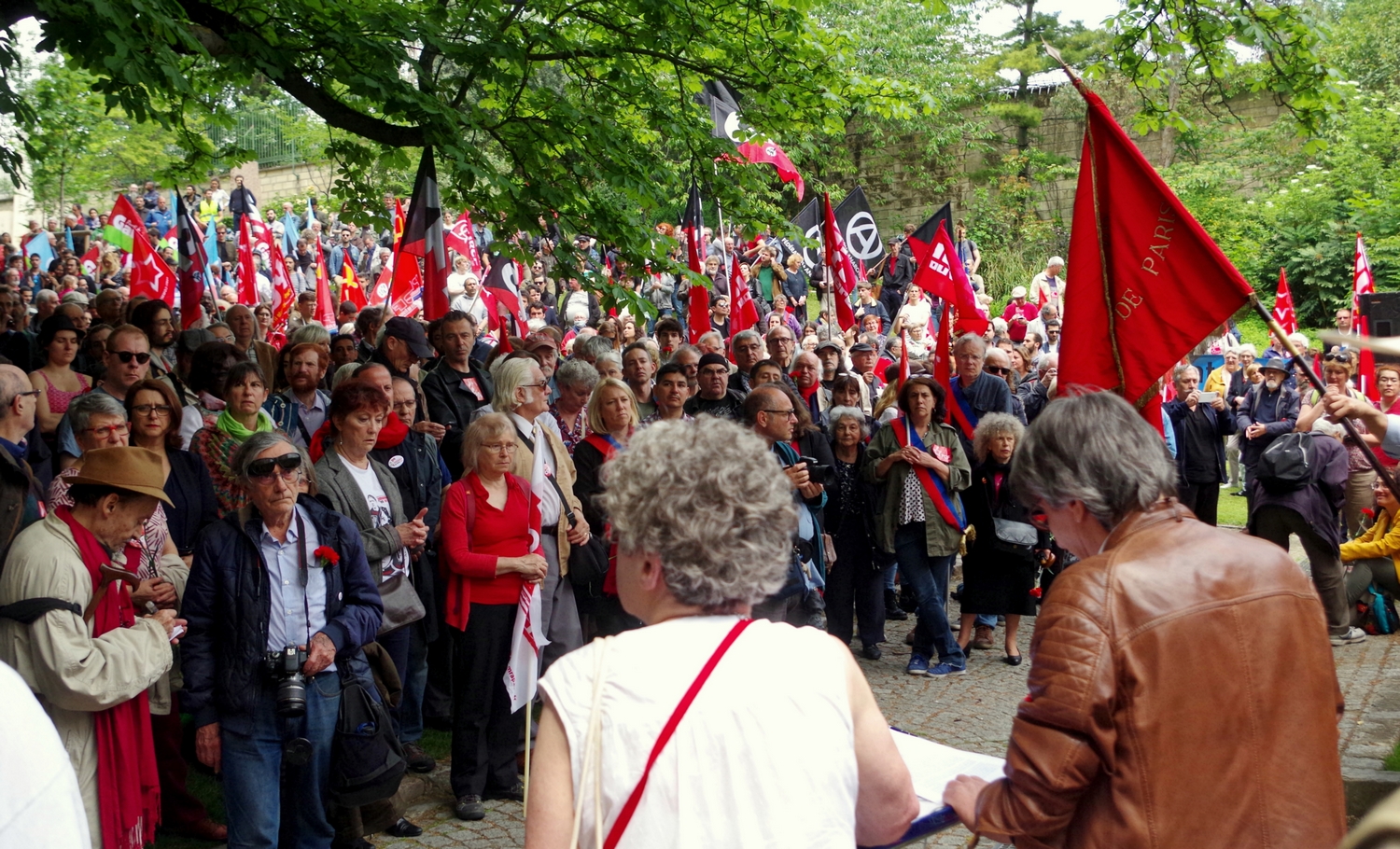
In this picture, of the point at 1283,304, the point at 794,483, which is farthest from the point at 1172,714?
the point at 1283,304

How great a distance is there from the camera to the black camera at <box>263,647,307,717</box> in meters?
4.12

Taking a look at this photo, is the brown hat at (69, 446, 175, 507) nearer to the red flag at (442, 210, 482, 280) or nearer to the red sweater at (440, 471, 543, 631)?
the red sweater at (440, 471, 543, 631)

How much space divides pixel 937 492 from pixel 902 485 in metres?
0.24

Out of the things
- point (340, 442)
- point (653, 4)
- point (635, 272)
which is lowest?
point (340, 442)

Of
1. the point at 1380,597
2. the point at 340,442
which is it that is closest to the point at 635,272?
the point at 340,442

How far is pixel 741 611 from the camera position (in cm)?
213

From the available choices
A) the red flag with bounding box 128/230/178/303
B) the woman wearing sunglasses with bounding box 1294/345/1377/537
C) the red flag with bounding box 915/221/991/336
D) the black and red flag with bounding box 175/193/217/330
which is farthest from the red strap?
the red flag with bounding box 128/230/178/303

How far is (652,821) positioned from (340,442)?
409 cm

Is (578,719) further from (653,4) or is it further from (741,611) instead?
(653,4)

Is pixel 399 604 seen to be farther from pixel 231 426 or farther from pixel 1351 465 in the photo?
pixel 1351 465

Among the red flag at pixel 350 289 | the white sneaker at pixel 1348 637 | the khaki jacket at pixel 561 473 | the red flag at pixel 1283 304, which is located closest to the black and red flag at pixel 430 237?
the khaki jacket at pixel 561 473

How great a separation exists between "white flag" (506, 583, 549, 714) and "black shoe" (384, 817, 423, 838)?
0.68m

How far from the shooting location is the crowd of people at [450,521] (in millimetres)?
3740

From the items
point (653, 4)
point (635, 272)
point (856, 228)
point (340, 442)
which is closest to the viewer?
point (340, 442)
